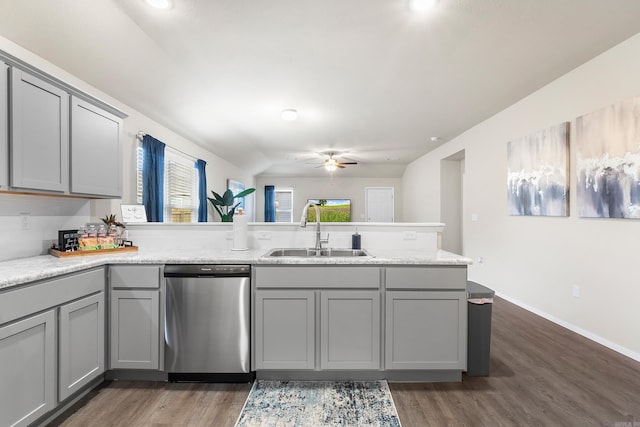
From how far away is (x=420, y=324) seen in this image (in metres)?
2.09

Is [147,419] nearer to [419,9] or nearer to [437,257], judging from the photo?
[437,257]

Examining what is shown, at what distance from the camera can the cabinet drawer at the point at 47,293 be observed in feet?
4.76

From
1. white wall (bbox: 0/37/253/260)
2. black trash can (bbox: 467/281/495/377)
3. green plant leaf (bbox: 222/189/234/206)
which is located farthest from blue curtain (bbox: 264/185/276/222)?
black trash can (bbox: 467/281/495/377)

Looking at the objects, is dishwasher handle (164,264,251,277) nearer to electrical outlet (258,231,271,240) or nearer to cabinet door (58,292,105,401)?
cabinet door (58,292,105,401)

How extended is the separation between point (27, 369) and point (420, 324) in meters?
2.30

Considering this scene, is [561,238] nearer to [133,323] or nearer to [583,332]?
[583,332]

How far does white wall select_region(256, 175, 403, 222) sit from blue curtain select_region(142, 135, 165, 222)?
20.6ft

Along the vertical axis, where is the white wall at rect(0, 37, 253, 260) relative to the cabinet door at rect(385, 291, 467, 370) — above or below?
above

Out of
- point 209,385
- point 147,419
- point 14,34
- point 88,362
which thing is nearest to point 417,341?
point 209,385

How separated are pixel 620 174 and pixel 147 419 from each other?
402cm

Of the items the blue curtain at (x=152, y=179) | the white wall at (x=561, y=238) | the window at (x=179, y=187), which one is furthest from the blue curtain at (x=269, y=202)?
the white wall at (x=561, y=238)

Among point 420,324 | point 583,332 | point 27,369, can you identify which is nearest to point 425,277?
point 420,324

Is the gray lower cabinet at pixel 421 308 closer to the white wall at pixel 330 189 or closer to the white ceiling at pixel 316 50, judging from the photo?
the white ceiling at pixel 316 50

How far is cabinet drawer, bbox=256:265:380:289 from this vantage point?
2.09 m
